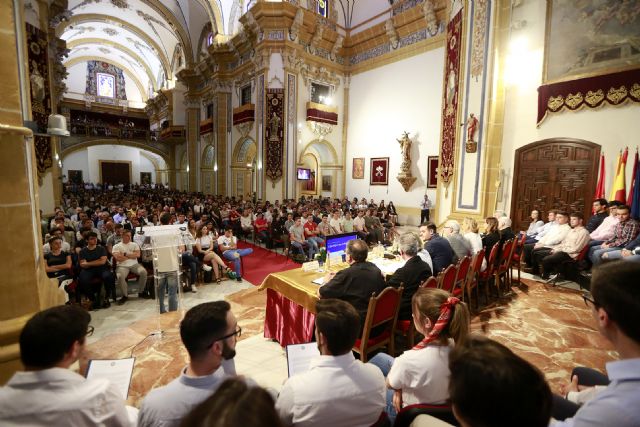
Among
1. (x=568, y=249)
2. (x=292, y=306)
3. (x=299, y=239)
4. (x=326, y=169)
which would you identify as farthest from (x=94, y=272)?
(x=326, y=169)

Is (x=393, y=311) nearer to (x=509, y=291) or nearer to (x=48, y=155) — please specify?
(x=509, y=291)

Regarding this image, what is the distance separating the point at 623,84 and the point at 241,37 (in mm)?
12515

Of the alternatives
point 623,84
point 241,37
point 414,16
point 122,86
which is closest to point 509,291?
point 623,84

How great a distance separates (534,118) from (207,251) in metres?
7.76

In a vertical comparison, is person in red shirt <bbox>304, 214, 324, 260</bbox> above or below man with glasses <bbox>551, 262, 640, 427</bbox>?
below

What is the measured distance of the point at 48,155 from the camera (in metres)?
7.80

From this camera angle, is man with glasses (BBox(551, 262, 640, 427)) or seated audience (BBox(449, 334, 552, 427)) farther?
man with glasses (BBox(551, 262, 640, 427))

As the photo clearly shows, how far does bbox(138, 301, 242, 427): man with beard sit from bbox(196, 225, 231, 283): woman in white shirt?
4382 mm

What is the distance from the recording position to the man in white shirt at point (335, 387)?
1.28 metres

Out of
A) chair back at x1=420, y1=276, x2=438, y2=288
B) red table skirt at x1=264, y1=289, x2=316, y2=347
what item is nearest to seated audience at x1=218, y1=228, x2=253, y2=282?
red table skirt at x1=264, y1=289, x2=316, y2=347

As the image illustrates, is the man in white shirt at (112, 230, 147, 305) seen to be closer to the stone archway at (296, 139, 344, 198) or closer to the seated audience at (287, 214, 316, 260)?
the seated audience at (287, 214, 316, 260)

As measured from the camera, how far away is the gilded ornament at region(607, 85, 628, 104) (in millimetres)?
5891

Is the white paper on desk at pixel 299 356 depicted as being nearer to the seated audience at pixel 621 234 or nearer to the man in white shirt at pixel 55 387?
the man in white shirt at pixel 55 387

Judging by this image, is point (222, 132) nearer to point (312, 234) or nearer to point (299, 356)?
point (312, 234)
